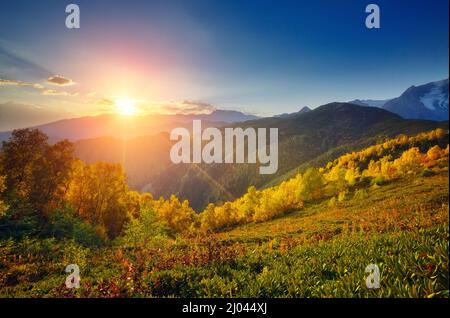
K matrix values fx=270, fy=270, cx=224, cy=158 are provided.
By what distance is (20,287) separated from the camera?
7.31m

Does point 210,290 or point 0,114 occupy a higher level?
point 0,114

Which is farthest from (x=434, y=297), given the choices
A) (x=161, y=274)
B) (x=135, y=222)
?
(x=135, y=222)

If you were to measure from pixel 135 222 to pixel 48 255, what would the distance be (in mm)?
16178

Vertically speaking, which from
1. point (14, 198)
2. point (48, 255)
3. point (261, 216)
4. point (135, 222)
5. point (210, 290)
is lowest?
point (261, 216)

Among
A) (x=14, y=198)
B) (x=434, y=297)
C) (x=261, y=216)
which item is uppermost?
(x=14, y=198)

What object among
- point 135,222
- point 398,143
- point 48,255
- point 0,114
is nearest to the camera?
point 0,114

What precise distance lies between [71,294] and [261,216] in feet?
126

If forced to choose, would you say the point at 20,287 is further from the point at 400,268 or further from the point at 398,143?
the point at 398,143
